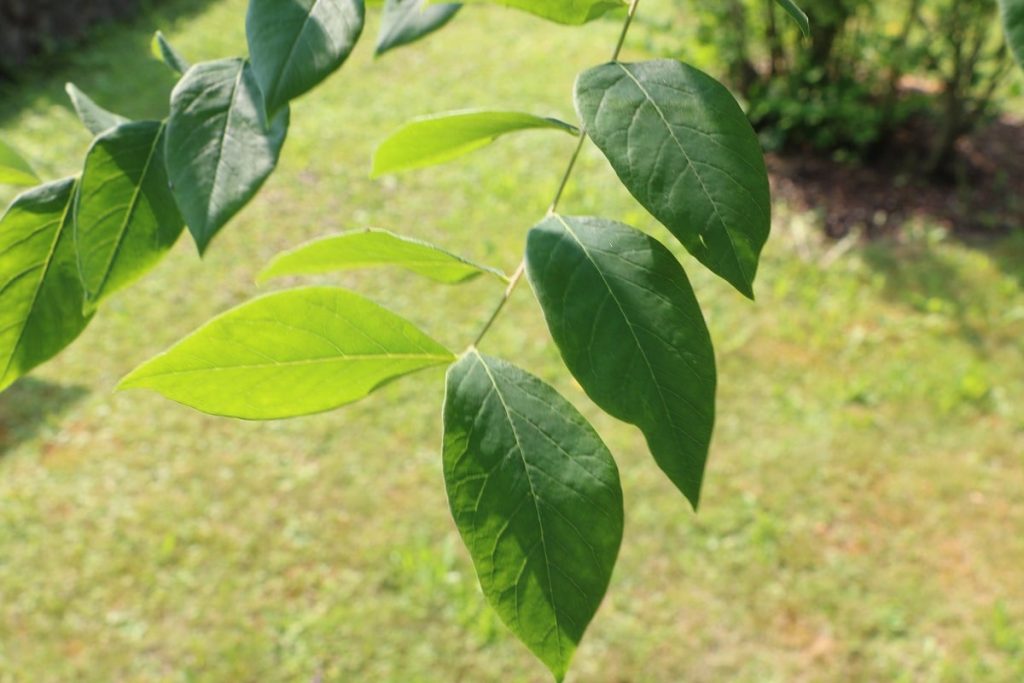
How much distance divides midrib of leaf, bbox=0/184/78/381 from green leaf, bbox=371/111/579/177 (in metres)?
0.21

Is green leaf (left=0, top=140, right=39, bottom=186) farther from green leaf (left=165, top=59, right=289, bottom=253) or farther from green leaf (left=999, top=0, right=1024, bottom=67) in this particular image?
green leaf (left=999, top=0, right=1024, bottom=67)

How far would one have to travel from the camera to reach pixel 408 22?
857mm

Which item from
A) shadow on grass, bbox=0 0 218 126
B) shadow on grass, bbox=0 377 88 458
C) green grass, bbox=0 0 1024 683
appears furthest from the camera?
shadow on grass, bbox=0 0 218 126

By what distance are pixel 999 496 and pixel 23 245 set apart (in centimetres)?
368

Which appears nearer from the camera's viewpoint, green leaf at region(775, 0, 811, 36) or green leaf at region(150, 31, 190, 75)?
green leaf at region(775, 0, 811, 36)

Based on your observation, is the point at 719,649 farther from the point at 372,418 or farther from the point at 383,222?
the point at 383,222

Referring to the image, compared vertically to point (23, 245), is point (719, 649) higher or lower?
lower

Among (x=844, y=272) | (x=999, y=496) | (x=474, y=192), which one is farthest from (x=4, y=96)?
(x=999, y=496)

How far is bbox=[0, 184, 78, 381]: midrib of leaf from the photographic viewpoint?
2.11ft

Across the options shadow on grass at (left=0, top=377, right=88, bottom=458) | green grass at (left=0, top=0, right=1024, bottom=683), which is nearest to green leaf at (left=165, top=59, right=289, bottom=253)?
green grass at (left=0, top=0, right=1024, bottom=683)

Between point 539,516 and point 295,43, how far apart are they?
279 millimetres

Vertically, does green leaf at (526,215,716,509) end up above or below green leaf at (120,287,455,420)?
above

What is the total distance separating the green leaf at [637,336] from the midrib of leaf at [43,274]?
33cm

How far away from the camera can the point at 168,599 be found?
340 centimetres
